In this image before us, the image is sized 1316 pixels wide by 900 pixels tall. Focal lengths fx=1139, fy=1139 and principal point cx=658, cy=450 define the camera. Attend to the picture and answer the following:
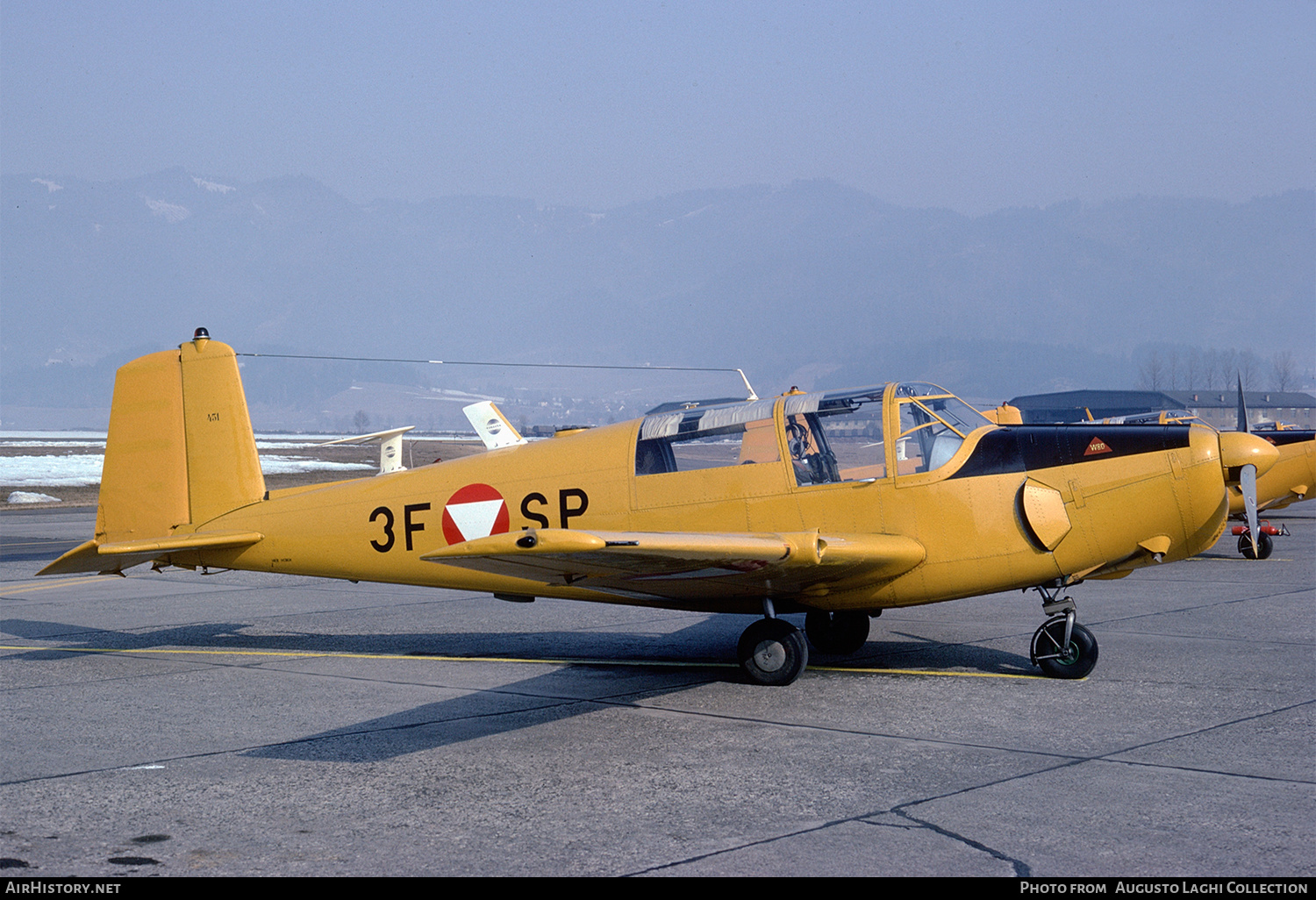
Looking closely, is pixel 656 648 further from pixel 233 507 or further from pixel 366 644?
pixel 233 507

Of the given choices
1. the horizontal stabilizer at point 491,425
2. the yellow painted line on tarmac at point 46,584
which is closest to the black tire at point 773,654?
the yellow painted line on tarmac at point 46,584

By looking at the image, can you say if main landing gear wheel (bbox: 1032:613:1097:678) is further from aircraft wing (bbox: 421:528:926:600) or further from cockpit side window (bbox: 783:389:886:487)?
cockpit side window (bbox: 783:389:886:487)

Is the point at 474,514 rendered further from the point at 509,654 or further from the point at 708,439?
the point at 708,439

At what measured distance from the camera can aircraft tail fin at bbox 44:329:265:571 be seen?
10195 mm

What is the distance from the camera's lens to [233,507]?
33.3 feet

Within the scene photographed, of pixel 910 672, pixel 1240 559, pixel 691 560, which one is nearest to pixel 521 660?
pixel 691 560

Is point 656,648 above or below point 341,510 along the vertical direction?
below

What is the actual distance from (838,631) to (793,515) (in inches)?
67.3

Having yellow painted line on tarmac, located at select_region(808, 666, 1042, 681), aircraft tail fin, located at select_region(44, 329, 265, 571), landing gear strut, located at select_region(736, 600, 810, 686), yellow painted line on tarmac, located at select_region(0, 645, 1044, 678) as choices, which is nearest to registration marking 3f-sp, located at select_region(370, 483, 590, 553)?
yellow painted line on tarmac, located at select_region(0, 645, 1044, 678)

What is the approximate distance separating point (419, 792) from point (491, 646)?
4.68 m

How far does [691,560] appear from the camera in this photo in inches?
277

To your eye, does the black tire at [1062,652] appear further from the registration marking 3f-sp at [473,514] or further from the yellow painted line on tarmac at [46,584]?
the yellow painted line on tarmac at [46,584]

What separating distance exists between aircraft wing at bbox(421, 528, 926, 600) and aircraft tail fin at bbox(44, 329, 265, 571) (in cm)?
367
